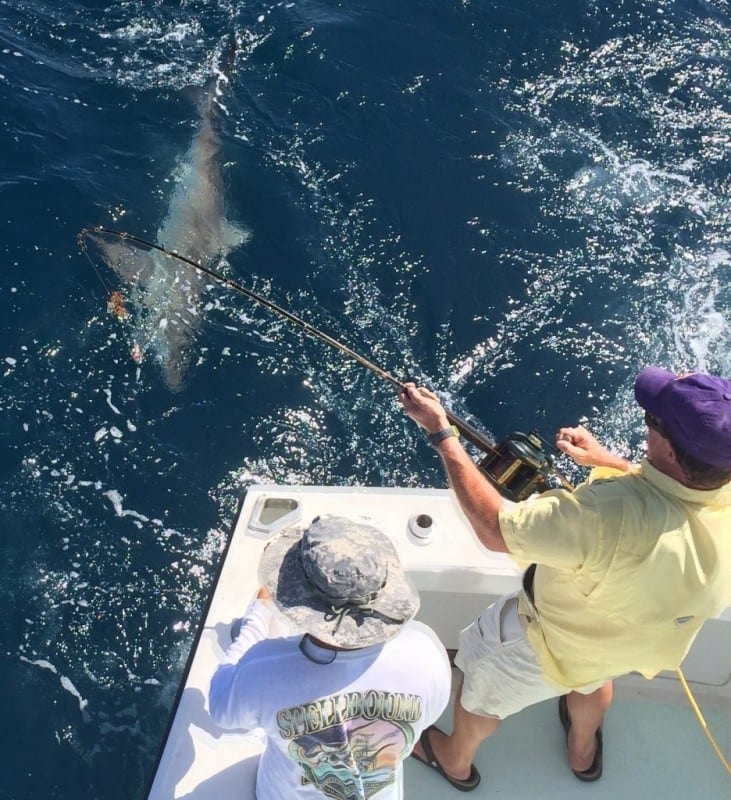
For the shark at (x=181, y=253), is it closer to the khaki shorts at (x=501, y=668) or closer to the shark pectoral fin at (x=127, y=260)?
the shark pectoral fin at (x=127, y=260)

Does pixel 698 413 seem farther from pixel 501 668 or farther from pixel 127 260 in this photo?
pixel 127 260

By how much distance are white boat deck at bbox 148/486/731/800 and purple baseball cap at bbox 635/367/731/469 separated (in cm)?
156

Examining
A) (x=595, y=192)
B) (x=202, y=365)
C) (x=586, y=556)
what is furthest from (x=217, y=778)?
(x=595, y=192)

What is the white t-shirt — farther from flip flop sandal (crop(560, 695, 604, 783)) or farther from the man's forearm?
flip flop sandal (crop(560, 695, 604, 783))

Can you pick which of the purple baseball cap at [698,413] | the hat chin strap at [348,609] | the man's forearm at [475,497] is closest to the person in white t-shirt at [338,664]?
the hat chin strap at [348,609]

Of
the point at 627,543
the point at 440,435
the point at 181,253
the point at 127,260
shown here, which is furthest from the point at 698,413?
the point at 127,260

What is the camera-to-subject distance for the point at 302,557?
2059 mm

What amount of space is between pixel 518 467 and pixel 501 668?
2.60ft

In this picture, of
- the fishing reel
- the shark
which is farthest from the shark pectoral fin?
the fishing reel

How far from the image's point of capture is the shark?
6.15 meters

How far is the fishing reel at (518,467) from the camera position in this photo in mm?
3076

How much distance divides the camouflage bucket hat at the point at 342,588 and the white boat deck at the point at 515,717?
1.39 meters

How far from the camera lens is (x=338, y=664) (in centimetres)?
202

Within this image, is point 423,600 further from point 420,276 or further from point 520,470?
point 420,276
